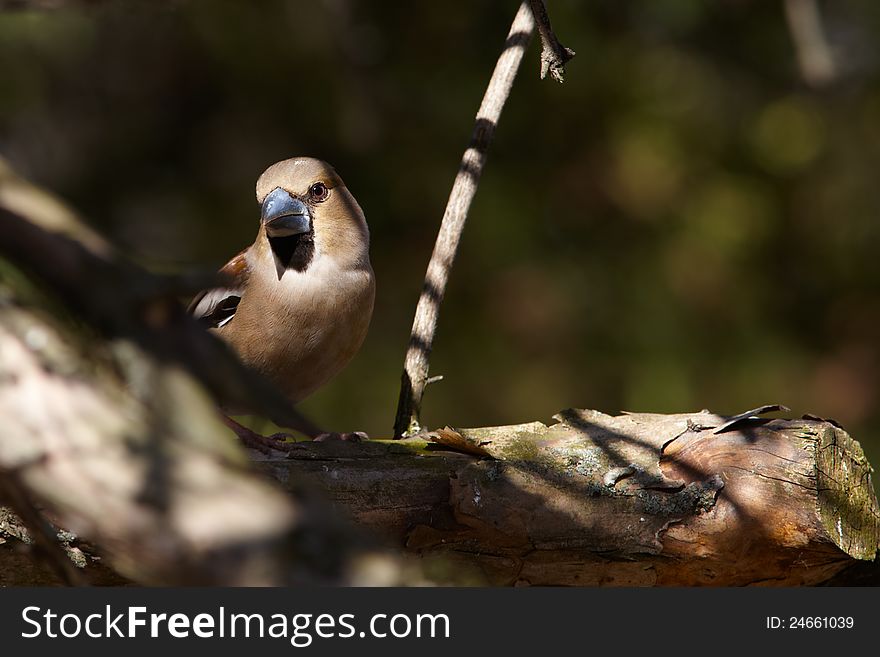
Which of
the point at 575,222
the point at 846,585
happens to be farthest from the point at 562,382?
the point at 846,585

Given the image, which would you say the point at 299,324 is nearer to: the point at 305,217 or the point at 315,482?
the point at 305,217

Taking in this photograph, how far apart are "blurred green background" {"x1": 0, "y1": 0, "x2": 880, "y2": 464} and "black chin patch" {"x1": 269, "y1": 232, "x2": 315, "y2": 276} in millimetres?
2673

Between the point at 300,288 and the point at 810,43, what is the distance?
4.02 metres

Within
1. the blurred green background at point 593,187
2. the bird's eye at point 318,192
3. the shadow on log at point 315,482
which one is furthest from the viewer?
the blurred green background at point 593,187

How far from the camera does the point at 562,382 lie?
20.1ft

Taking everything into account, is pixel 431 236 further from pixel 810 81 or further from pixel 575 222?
pixel 810 81

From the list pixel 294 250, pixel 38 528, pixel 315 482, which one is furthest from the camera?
pixel 294 250

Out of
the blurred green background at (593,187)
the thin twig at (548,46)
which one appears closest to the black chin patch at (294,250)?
the thin twig at (548,46)

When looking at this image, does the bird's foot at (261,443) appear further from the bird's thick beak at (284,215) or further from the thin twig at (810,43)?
the thin twig at (810,43)

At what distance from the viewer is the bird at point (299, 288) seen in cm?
311

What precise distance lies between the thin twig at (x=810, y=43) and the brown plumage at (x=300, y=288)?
358 cm

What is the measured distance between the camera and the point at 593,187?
6453mm

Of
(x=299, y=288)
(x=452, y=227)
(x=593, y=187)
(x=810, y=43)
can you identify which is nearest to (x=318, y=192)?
(x=299, y=288)

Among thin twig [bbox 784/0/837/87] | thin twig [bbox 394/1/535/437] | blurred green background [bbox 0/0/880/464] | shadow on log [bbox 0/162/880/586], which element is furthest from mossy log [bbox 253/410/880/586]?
thin twig [bbox 784/0/837/87]
